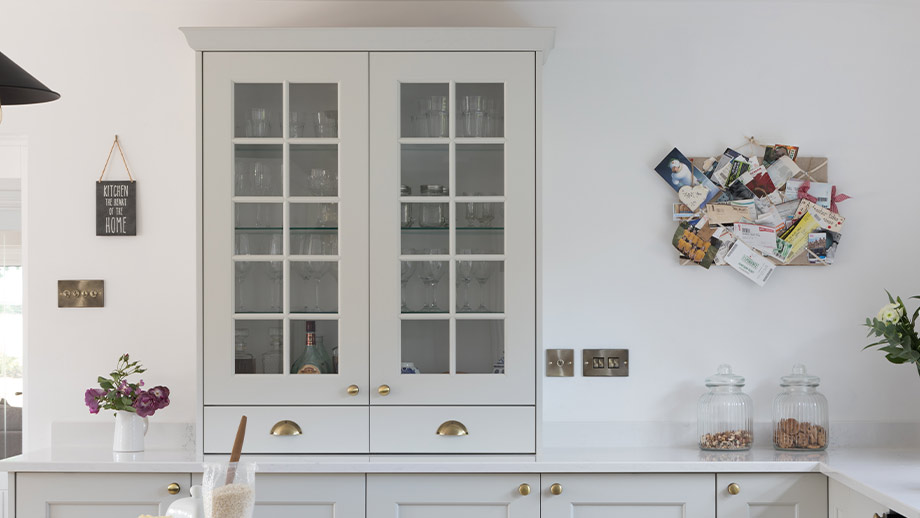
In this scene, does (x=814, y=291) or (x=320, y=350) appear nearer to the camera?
(x=320, y=350)

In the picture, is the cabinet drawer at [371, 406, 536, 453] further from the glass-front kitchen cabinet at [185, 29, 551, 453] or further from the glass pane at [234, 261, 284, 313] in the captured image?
the glass pane at [234, 261, 284, 313]

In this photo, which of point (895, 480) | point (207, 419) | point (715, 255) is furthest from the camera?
point (715, 255)

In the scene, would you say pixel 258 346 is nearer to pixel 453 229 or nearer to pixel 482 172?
pixel 453 229

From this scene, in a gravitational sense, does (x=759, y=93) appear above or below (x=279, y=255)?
above

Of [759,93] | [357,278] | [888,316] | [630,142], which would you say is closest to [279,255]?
[357,278]

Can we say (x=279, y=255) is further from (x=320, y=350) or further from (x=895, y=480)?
(x=895, y=480)

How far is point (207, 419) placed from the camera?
7.84 ft

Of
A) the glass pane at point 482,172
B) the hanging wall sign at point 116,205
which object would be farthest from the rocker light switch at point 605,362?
the hanging wall sign at point 116,205

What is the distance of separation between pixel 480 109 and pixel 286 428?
1174 millimetres

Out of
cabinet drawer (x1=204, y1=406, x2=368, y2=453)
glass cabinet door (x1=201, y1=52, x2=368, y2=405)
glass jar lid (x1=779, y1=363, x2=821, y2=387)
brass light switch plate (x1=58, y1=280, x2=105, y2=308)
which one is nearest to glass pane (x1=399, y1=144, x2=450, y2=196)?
glass cabinet door (x1=201, y1=52, x2=368, y2=405)

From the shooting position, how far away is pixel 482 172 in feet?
7.89

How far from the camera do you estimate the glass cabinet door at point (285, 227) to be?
7.84 feet

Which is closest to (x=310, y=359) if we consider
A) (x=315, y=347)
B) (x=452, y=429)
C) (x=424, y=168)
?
(x=315, y=347)

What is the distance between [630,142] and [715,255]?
51 cm
